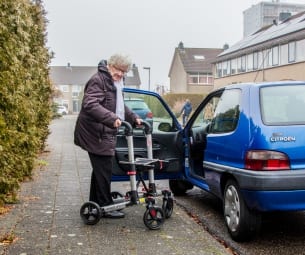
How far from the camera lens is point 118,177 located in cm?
661

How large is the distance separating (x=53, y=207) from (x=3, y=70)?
194 centimetres

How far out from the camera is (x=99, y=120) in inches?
209

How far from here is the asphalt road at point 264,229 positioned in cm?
492

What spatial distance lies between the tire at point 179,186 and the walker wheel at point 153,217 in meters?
2.31

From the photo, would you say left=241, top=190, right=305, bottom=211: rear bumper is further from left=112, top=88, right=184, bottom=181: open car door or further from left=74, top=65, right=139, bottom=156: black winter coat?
left=112, top=88, right=184, bottom=181: open car door

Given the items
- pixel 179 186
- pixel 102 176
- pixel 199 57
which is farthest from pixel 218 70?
pixel 102 176

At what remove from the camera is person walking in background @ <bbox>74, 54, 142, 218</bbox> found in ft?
17.8

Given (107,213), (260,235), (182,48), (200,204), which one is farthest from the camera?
(182,48)

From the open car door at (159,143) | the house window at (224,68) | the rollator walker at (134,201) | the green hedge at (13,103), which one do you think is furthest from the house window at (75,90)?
the rollator walker at (134,201)

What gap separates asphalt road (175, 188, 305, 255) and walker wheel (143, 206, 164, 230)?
63cm

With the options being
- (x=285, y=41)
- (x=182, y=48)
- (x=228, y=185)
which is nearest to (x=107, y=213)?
(x=228, y=185)

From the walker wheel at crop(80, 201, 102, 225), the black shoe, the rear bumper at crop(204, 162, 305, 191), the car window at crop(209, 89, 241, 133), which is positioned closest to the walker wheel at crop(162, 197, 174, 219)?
the black shoe

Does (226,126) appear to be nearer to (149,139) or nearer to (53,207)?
(149,139)

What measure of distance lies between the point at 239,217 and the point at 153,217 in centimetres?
99
